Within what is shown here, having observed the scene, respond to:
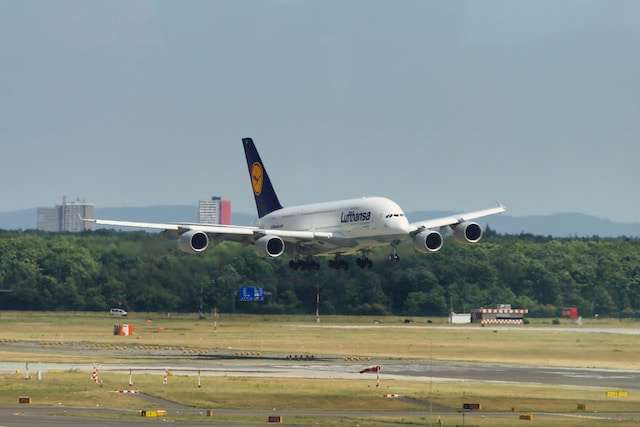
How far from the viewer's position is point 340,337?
406 ft

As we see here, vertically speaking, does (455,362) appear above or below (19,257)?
below

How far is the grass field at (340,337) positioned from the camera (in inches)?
4163

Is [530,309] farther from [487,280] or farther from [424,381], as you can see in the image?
[424,381]

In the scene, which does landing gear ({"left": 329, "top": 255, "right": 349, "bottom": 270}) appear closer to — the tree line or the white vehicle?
the tree line

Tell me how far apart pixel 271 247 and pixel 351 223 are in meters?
6.94

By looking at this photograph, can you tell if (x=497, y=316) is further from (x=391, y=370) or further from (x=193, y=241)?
(x=391, y=370)

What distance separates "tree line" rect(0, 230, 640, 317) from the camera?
14238cm

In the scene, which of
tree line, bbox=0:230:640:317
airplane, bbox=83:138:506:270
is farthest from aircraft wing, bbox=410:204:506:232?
tree line, bbox=0:230:640:317

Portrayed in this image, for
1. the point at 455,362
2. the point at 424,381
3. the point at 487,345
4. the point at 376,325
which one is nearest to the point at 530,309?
the point at 376,325

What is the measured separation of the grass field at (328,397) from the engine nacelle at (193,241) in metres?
28.5

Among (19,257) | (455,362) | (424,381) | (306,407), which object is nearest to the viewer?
(306,407)

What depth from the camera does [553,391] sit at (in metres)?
74.4

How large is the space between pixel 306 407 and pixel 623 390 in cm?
1925

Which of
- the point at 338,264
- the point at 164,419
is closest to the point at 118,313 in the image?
the point at 338,264
